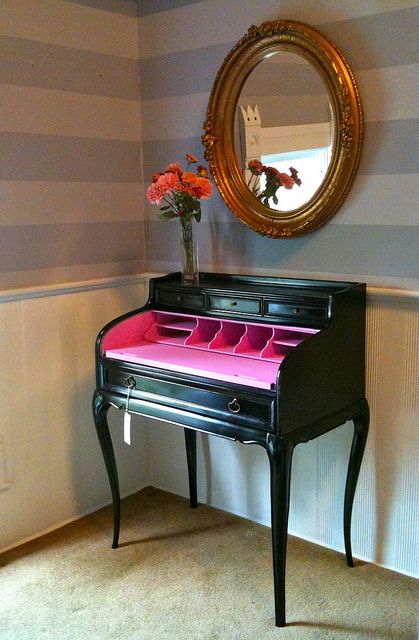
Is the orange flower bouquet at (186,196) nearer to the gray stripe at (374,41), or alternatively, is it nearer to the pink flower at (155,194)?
the pink flower at (155,194)

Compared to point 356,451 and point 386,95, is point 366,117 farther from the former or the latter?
point 356,451

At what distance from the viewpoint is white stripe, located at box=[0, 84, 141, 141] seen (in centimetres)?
255

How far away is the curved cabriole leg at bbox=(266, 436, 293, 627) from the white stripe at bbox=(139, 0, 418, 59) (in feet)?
4.62

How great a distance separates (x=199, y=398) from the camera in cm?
223

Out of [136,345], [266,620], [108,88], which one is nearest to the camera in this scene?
[266,620]

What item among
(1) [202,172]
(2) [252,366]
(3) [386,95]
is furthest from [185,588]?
(3) [386,95]

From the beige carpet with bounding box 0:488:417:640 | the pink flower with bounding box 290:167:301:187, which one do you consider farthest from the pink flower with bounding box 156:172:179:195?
the beige carpet with bounding box 0:488:417:640

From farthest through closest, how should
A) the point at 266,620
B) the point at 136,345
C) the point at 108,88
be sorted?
the point at 108,88
the point at 136,345
the point at 266,620

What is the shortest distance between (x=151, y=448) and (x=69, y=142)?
4.51 feet

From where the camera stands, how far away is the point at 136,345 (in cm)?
257

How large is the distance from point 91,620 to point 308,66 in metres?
1.96

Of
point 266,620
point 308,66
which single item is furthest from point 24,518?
point 308,66

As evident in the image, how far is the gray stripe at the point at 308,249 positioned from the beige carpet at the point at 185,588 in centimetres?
104

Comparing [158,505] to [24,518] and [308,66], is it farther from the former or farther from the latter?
[308,66]
